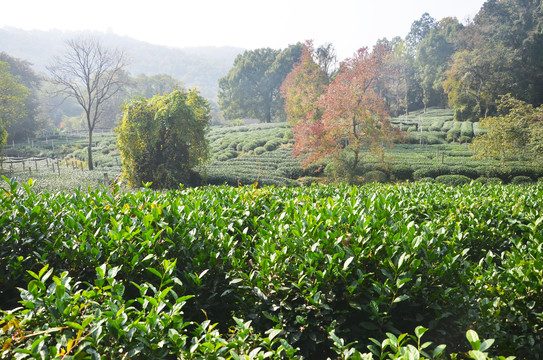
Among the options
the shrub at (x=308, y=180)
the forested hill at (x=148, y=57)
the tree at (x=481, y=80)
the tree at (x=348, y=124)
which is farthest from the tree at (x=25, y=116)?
the forested hill at (x=148, y=57)

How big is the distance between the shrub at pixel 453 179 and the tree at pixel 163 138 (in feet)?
36.8

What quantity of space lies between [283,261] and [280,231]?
29 centimetres

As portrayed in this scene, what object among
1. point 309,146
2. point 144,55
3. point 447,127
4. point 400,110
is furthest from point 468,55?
point 144,55

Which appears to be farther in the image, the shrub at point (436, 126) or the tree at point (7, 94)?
the shrub at point (436, 126)

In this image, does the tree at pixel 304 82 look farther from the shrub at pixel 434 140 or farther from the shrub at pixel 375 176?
the shrub at pixel 434 140

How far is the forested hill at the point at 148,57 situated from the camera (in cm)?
14338

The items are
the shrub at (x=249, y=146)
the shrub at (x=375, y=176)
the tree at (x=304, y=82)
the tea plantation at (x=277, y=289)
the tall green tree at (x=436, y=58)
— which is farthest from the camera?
the tall green tree at (x=436, y=58)

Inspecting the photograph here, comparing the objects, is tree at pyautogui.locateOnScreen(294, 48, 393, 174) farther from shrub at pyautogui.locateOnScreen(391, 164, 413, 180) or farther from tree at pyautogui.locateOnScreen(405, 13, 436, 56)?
tree at pyautogui.locateOnScreen(405, 13, 436, 56)

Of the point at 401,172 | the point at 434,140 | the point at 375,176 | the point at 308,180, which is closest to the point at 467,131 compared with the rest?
the point at 434,140

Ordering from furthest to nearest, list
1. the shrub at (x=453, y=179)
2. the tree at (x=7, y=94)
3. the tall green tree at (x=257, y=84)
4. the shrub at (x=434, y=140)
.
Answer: the tall green tree at (x=257, y=84) < the shrub at (x=434, y=140) < the tree at (x=7, y=94) < the shrub at (x=453, y=179)

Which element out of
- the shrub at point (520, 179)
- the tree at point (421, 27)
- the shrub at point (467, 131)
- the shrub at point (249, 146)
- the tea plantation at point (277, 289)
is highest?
the tree at point (421, 27)

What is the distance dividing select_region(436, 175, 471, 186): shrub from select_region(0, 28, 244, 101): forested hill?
129994 mm

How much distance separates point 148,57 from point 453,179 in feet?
647

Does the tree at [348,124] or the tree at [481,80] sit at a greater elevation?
the tree at [481,80]
